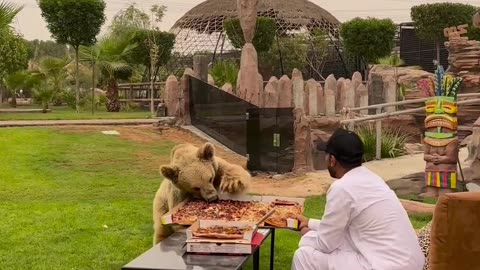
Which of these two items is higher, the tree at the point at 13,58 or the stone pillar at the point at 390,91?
the tree at the point at 13,58

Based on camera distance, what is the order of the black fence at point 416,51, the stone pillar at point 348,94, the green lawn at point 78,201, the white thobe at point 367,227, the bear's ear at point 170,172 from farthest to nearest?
1. the black fence at point 416,51
2. the stone pillar at point 348,94
3. the green lawn at point 78,201
4. the bear's ear at point 170,172
5. the white thobe at point 367,227

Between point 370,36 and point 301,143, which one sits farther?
point 370,36

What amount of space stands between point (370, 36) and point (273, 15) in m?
10.4

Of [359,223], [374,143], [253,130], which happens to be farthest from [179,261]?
[374,143]

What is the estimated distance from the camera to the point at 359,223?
3744 millimetres

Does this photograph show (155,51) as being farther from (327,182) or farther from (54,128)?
(327,182)

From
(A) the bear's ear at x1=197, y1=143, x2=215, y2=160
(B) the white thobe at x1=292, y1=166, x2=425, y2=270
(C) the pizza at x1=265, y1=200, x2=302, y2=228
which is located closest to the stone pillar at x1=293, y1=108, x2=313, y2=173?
(C) the pizza at x1=265, y1=200, x2=302, y2=228

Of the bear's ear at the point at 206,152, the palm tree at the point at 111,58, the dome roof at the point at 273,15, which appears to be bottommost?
the bear's ear at the point at 206,152

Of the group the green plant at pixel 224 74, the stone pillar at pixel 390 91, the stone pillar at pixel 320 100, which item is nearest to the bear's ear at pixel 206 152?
the stone pillar at pixel 320 100

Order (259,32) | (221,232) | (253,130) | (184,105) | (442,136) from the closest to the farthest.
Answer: (221,232)
(442,136)
(253,130)
(184,105)
(259,32)

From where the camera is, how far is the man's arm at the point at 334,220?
3.71m

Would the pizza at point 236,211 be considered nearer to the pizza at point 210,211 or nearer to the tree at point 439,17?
the pizza at point 210,211

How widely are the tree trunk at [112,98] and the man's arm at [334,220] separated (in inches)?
923

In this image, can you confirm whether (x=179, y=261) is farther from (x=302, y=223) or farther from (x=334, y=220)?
(x=302, y=223)
